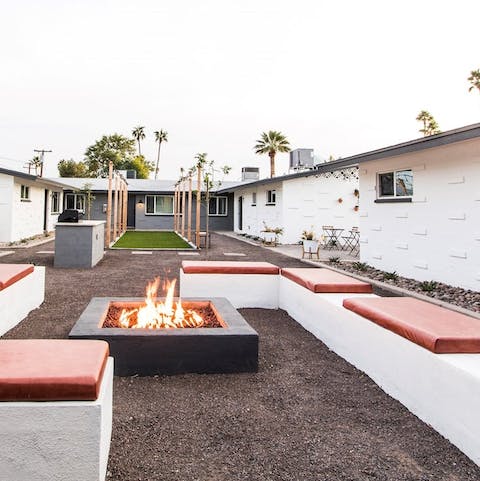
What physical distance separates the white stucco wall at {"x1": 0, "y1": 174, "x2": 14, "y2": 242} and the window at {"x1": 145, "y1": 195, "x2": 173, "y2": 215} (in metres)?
14.3

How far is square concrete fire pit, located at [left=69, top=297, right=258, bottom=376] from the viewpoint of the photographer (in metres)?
3.62

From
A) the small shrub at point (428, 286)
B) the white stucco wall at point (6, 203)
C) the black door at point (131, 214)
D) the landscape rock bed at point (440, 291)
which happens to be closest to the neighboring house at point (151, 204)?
the black door at point (131, 214)

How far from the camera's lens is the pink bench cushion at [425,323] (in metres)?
2.82

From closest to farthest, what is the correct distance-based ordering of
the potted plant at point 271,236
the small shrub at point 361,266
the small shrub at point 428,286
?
the small shrub at point 428,286 < the small shrub at point 361,266 < the potted plant at point 271,236

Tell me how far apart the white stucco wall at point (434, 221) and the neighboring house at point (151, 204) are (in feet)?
66.7

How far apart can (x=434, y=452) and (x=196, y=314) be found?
280 centimetres

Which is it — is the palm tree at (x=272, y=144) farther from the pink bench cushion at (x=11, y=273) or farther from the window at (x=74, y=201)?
the pink bench cushion at (x=11, y=273)

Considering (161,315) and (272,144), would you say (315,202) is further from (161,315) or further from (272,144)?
(272,144)

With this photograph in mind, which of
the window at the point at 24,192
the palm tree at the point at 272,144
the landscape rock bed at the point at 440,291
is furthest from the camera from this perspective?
the palm tree at the point at 272,144

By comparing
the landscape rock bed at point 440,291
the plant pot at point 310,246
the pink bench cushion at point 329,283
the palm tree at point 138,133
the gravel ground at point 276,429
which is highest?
the palm tree at point 138,133

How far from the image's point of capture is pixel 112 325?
4082mm

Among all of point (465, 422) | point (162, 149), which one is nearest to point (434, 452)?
point (465, 422)

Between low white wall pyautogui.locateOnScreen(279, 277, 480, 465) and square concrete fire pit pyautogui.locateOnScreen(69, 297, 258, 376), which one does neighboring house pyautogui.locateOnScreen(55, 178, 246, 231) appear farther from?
square concrete fire pit pyautogui.locateOnScreen(69, 297, 258, 376)

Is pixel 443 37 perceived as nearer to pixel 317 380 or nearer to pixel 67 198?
pixel 317 380
